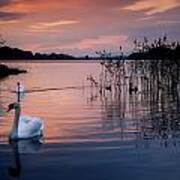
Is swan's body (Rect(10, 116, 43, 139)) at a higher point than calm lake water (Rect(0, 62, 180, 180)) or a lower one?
higher

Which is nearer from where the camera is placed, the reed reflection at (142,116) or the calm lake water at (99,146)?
the calm lake water at (99,146)

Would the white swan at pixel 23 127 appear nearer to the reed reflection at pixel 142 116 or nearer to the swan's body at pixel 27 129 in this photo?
the swan's body at pixel 27 129

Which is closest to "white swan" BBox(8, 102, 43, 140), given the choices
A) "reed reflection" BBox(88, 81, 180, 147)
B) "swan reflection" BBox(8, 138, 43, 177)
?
"swan reflection" BBox(8, 138, 43, 177)

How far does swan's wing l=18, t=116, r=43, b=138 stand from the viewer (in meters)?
17.5

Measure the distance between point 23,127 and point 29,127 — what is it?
21cm

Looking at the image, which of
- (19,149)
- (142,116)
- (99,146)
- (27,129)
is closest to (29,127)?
(27,129)

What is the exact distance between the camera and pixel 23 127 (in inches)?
695

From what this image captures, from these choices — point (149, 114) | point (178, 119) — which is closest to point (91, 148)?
point (178, 119)

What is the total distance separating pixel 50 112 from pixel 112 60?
10.9 meters

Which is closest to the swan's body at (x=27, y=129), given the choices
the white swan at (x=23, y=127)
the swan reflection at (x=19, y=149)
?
the white swan at (x=23, y=127)

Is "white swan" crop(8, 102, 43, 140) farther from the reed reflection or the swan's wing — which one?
the reed reflection

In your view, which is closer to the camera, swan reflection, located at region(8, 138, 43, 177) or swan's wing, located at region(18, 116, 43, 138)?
swan reflection, located at region(8, 138, 43, 177)

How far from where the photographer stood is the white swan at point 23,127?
1719 cm

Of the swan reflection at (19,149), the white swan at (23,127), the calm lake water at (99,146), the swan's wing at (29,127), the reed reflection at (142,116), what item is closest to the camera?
the calm lake water at (99,146)
